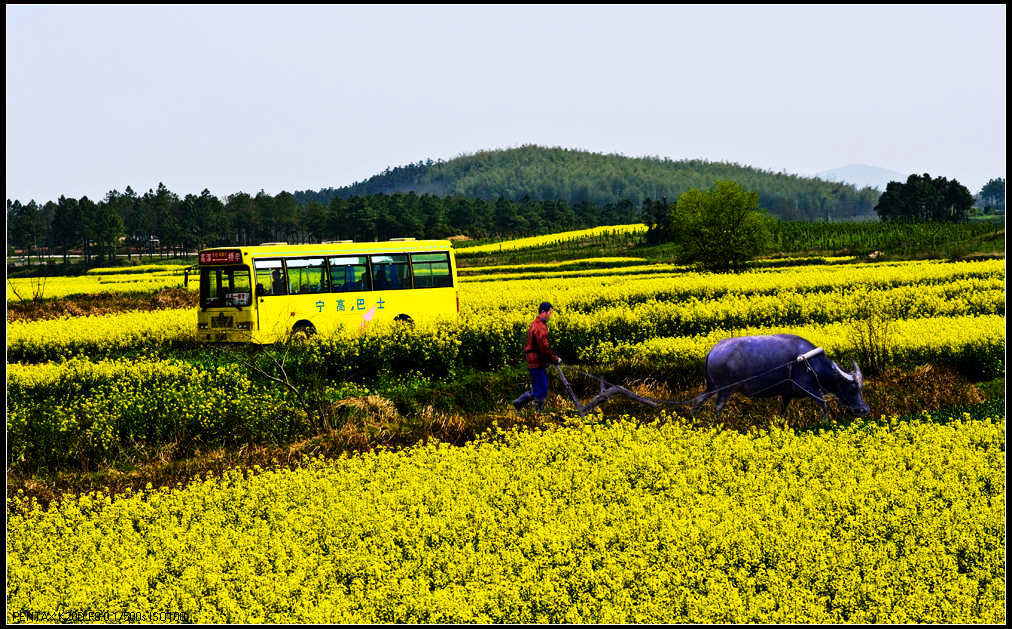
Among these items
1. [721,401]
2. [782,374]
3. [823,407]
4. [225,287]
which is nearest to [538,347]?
[721,401]

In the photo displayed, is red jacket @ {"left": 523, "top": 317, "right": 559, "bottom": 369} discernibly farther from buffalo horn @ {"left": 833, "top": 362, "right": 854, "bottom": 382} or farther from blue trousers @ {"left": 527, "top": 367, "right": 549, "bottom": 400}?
buffalo horn @ {"left": 833, "top": 362, "right": 854, "bottom": 382}

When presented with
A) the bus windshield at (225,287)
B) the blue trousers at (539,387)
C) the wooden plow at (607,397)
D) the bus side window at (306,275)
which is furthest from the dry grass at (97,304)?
the wooden plow at (607,397)

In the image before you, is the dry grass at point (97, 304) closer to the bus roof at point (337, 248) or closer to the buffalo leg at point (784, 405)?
the bus roof at point (337, 248)

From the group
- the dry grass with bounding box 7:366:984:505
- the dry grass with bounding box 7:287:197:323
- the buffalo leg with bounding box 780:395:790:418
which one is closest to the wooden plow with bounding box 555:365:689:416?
the dry grass with bounding box 7:366:984:505

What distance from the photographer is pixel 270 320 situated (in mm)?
21625

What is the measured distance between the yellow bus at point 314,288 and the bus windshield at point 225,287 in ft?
0.08

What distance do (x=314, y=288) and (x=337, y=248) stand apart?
49.0 inches

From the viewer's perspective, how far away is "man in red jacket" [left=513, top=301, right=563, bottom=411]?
45.6 ft

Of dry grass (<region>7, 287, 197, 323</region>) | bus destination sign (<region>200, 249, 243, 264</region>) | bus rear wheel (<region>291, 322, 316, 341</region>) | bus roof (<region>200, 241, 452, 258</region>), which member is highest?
bus roof (<region>200, 241, 452, 258</region>)

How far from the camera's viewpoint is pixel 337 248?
75.3 ft

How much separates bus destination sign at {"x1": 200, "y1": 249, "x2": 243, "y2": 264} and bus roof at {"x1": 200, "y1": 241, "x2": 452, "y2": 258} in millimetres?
117

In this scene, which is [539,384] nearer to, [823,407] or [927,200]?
[823,407]

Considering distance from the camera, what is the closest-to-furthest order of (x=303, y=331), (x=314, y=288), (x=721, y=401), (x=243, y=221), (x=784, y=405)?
(x=721, y=401) < (x=784, y=405) < (x=303, y=331) < (x=314, y=288) < (x=243, y=221)

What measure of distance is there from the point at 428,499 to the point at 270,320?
42.9 feet
